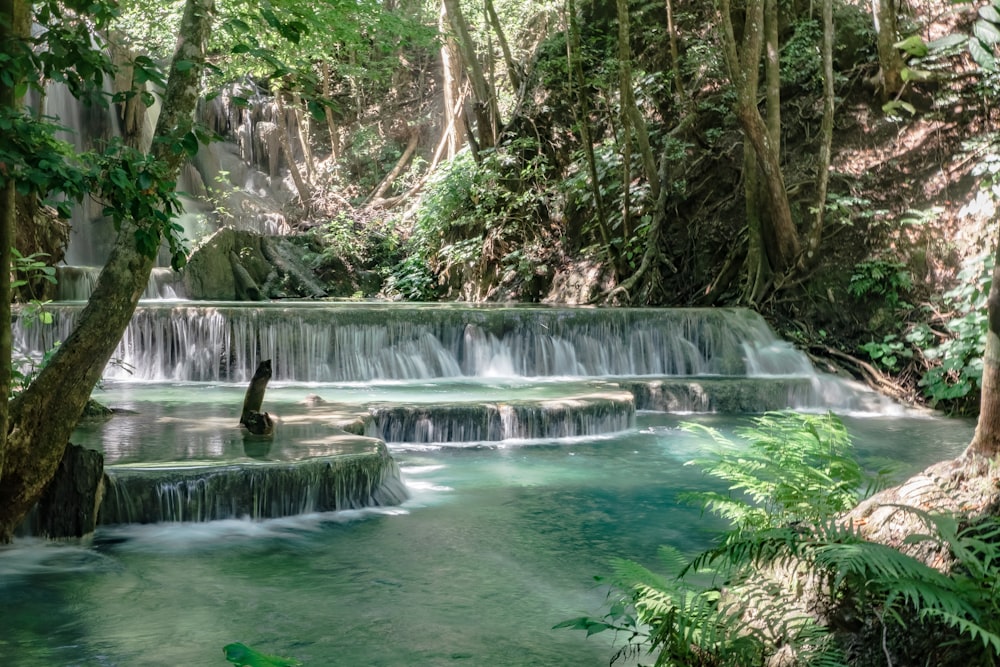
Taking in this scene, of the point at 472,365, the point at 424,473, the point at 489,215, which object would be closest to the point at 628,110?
the point at 489,215

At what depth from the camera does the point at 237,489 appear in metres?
6.62

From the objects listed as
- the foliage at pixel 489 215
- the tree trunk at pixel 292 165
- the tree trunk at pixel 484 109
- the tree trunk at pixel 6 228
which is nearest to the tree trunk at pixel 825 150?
the foliage at pixel 489 215

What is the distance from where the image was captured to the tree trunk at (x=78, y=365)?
5.38m

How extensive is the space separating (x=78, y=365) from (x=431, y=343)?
8.00 m

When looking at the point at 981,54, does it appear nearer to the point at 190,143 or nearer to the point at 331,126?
the point at 190,143

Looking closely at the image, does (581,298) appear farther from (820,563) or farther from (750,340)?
(820,563)

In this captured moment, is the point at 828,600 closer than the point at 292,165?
Yes

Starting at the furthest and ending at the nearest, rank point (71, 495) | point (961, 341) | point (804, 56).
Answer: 1. point (804, 56)
2. point (961, 341)
3. point (71, 495)

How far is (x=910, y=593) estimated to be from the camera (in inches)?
110

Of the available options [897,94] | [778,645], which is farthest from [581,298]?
[778,645]

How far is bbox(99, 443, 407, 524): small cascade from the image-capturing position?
21.0 ft

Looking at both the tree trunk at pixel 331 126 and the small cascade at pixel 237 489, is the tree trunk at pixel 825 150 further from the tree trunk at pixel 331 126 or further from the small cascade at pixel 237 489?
the tree trunk at pixel 331 126

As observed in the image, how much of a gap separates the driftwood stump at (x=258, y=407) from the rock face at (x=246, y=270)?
11.5m

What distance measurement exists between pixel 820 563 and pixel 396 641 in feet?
7.36
